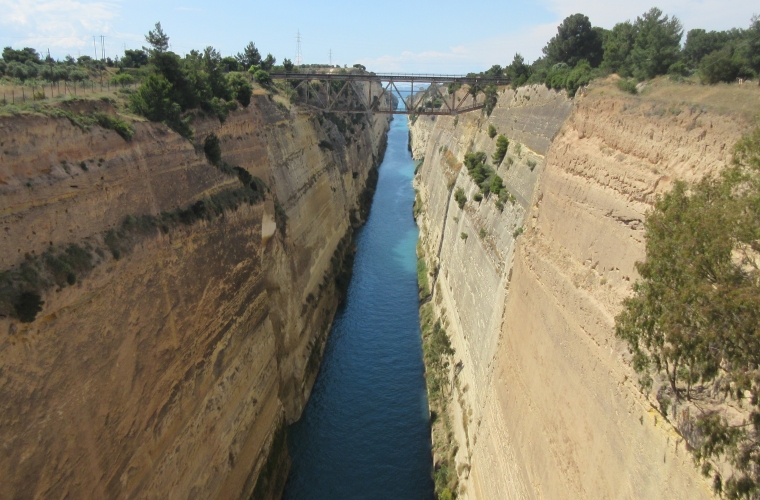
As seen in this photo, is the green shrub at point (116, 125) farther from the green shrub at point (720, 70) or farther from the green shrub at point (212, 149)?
the green shrub at point (720, 70)

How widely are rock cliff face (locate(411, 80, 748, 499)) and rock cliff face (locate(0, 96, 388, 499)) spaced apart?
6.04 m

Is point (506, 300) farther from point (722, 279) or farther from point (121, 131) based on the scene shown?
point (121, 131)

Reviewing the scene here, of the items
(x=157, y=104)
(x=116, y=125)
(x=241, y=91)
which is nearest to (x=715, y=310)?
(x=116, y=125)

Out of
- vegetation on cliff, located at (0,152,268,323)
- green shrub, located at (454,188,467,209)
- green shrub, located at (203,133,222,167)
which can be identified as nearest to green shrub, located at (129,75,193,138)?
green shrub, located at (203,133,222,167)

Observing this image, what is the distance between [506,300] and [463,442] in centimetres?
429

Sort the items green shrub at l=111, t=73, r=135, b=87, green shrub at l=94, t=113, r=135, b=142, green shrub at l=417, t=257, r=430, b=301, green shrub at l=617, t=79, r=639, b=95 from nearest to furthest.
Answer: green shrub at l=94, t=113, r=135, b=142, green shrub at l=617, t=79, r=639, b=95, green shrub at l=111, t=73, r=135, b=87, green shrub at l=417, t=257, r=430, b=301

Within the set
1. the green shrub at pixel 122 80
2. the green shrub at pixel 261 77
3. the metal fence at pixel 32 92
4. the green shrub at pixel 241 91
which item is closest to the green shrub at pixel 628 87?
the metal fence at pixel 32 92

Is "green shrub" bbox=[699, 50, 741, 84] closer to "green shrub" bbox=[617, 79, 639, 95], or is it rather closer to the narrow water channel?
"green shrub" bbox=[617, 79, 639, 95]

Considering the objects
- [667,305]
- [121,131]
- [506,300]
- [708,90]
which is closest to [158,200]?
[121,131]

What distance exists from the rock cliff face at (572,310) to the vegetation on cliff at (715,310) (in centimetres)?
62

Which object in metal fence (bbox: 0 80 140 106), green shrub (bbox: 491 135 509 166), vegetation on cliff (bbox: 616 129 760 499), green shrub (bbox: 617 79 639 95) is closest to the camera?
vegetation on cliff (bbox: 616 129 760 499)

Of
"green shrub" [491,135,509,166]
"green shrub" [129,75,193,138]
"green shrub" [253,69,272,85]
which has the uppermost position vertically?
"green shrub" [253,69,272,85]

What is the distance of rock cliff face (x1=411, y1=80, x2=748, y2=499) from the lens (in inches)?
282

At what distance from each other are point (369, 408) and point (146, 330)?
31.8 ft
